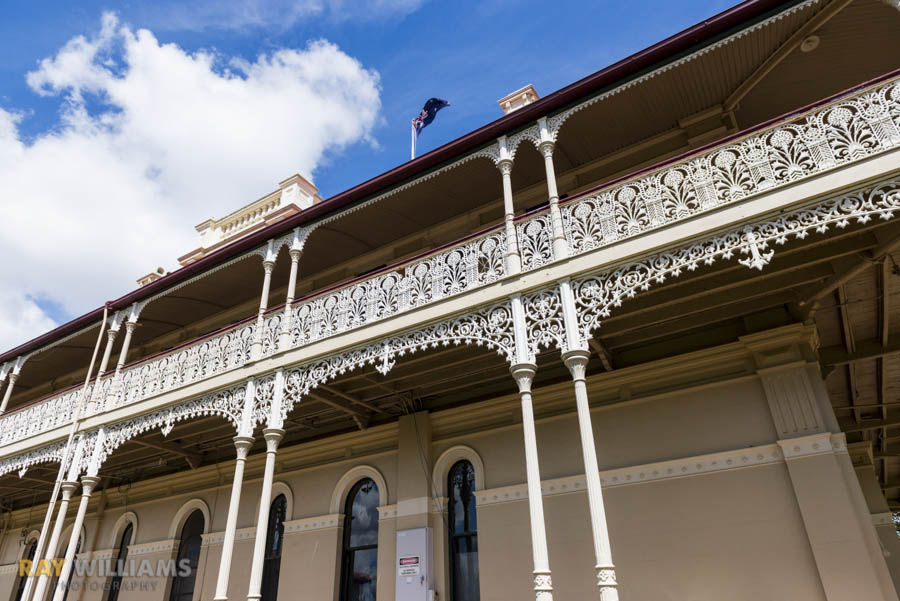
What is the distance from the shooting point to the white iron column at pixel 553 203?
25.3ft

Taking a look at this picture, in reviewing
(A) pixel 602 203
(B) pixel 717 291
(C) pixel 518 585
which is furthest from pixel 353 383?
(B) pixel 717 291

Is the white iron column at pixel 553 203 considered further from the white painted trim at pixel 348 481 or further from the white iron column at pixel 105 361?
the white iron column at pixel 105 361

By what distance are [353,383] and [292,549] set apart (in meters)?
3.85

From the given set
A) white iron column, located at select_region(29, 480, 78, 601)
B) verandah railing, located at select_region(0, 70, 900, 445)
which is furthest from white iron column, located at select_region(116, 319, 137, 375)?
white iron column, located at select_region(29, 480, 78, 601)

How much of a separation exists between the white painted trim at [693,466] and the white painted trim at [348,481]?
9.24 ft

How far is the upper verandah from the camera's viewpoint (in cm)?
810

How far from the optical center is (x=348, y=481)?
457 inches

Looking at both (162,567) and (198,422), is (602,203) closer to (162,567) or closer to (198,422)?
(198,422)

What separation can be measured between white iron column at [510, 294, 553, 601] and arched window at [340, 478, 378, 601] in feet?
16.1

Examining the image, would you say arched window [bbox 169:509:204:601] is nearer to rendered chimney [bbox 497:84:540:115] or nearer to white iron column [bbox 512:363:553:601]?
white iron column [bbox 512:363:553:601]

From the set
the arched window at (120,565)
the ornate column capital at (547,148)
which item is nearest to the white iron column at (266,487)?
the ornate column capital at (547,148)

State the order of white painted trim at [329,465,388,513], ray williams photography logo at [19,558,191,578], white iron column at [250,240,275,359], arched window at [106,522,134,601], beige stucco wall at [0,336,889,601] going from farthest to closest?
arched window at [106,522,134,601], ray williams photography logo at [19,558,191,578], white painted trim at [329,465,388,513], white iron column at [250,240,275,359], beige stucco wall at [0,336,889,601]

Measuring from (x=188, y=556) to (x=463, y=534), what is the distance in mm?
7324

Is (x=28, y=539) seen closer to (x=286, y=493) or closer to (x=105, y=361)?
(x=105, y=361)
